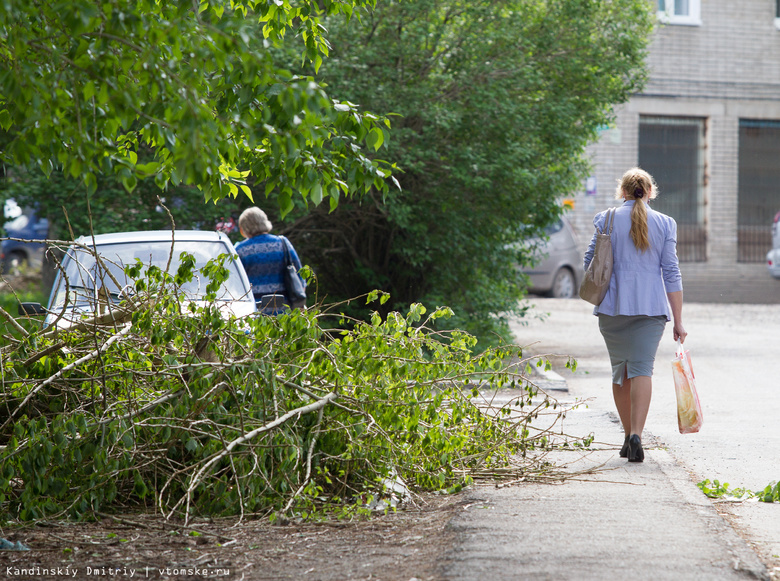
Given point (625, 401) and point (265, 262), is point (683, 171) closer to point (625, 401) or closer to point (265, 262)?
point (265, 262)

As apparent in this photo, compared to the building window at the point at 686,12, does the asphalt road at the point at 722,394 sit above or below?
below

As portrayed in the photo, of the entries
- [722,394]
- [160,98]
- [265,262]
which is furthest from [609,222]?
[722,394]

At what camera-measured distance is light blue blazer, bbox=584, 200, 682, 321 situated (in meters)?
5.89

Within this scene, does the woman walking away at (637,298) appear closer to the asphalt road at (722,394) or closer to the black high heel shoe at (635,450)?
the black high heel shoe at (635,450)

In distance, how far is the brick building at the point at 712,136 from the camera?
25.4 metres

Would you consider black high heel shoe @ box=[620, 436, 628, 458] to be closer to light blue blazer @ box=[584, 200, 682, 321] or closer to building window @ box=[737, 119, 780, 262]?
light blue blazer @ box=[584, 200, 682, 321]

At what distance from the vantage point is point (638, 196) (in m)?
6.09

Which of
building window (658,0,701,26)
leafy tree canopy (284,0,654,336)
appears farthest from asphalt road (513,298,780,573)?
building window (658,0,701,26)

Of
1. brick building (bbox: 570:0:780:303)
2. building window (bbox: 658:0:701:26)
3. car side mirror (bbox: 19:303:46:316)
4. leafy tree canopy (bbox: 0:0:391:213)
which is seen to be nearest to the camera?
leafy tree canopy (bbox: 0:0:391:213)

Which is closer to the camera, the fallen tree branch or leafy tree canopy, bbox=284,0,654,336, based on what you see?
the fallen tree branch

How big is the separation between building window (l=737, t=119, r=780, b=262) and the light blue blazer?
849 inches

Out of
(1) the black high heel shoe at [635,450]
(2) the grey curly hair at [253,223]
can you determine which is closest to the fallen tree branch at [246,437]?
(1) the black high heel shoe at [635,450]

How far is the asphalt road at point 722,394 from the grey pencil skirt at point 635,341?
1.79 feet

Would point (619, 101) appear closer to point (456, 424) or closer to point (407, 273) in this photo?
point (407, 273)
